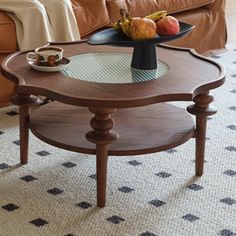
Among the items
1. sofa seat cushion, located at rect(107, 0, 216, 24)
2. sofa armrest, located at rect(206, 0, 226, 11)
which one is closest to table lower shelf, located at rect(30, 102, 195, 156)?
sofa seat cushion, located at rect(107, 0, 216, 24)

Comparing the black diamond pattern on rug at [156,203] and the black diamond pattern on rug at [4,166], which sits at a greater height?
the black diamond pattern on rug at [156,203]

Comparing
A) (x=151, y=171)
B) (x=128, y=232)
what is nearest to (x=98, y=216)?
(x=128, y=232)

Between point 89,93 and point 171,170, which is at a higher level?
point 89,93

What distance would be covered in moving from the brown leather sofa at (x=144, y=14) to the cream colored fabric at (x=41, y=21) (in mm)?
42

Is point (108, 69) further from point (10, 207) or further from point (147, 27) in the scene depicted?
point (10, 207)

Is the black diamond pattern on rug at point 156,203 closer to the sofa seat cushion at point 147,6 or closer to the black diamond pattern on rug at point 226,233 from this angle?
the black diamond pattern on rug at point 226,233

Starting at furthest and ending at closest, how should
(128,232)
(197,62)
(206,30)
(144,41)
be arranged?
1. (206,30)
2. (197,62)
3. (144,41)
4. (128,232)

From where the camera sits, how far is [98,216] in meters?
2.14

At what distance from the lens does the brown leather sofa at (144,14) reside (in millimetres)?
2953

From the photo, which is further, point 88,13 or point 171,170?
point 88,13

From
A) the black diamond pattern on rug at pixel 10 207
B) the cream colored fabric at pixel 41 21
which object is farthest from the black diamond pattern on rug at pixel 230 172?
the cream colored fabric at pixel 41 21

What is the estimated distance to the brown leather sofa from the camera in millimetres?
2953

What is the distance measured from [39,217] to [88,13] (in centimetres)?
141

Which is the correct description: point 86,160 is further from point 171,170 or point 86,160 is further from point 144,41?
point 144,41
